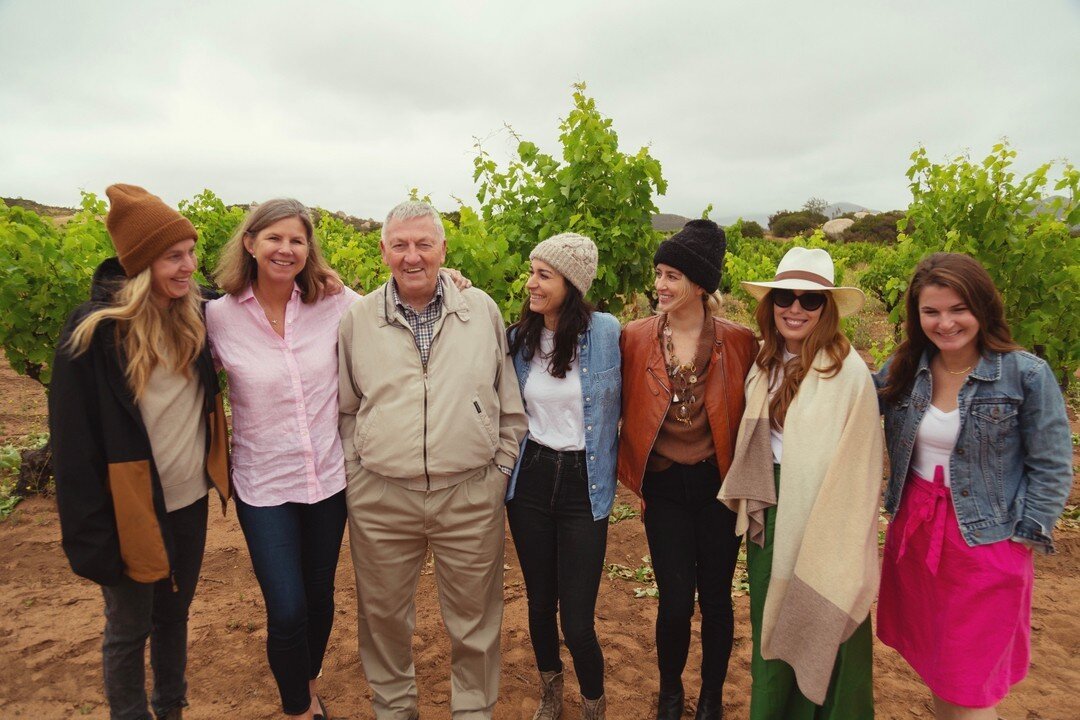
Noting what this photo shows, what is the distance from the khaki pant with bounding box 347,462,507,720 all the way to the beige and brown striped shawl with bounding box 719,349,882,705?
1.03 m

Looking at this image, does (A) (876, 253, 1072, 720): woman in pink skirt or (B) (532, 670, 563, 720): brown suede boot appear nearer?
(A) (876, 253, 1072, 720): woman in pink skirt

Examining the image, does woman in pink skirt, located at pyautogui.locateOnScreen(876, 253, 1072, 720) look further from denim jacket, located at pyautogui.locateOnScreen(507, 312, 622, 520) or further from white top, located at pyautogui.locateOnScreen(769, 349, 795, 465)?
denim jacket, located at pyautogui.locateOnScreen(507, 312, 622, 520)

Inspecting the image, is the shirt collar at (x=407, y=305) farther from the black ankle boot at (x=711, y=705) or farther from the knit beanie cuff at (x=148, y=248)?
the black ankle boot at (x=711, y=705)

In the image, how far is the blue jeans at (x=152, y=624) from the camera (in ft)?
7.78

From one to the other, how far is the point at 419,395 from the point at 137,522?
1055mm

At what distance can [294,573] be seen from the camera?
8.25 ft

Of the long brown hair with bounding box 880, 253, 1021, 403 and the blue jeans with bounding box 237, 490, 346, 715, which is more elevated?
the long brown hair with bounding box 880, 253, 1021, 403

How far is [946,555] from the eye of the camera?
2289 mm

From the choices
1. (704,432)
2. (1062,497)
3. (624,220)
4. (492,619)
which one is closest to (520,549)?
(492,619)

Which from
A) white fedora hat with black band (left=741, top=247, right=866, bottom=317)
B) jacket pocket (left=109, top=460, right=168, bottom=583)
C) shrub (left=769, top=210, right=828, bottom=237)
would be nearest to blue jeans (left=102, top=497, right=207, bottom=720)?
jacket pocket (left=109, top=460, right=168, bottom=583)

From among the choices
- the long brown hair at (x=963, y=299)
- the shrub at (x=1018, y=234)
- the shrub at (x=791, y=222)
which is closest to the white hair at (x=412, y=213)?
the long brown hair at (x=963, y=299)

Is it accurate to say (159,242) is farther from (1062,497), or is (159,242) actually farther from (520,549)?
(1062,497)

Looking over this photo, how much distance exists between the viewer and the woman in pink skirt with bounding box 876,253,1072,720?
2168 mm

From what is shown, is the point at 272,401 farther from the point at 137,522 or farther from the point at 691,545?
the point at 691,545
